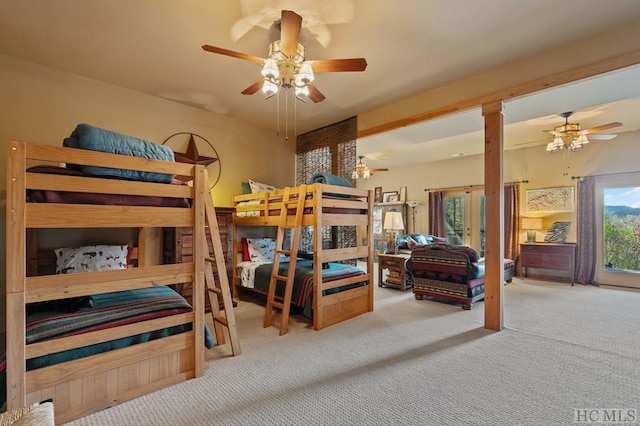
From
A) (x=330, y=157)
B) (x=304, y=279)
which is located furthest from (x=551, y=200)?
(x=304, y=279)

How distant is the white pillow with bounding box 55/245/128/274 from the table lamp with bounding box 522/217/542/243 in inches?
268

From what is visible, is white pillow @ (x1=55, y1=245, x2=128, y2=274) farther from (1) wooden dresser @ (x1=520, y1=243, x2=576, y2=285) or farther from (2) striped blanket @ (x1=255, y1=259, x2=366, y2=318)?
(1) wooden dresser @ (x1=520, y1=243, x2=576, y2=285)

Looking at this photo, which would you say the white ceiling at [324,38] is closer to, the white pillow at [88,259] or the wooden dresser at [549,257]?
the white pillow at [88,259]

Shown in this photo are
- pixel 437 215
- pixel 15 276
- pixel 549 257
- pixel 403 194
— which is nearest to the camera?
pixel 15 276

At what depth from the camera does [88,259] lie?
9.51 feet

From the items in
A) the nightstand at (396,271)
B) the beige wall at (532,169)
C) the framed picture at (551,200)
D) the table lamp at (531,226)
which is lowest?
the nightstand at (396,271)

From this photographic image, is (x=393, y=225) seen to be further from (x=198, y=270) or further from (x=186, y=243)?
(x=198, y=270)

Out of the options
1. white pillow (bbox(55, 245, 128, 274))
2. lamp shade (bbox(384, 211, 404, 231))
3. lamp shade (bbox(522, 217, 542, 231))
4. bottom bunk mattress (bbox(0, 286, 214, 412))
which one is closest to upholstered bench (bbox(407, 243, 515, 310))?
lamp shade (bbox(384, 211, 404, 231))

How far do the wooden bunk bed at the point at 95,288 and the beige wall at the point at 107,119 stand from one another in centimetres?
197

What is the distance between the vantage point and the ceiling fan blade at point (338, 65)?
7.52 ft

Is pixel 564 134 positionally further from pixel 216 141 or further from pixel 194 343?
pixel 194 343

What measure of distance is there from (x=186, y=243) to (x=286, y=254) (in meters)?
1.20

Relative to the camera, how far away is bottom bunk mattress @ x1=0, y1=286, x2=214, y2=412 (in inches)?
65.1

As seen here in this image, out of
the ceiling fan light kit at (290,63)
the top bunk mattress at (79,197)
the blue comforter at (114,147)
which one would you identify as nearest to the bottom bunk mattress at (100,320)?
the top bunk mattress at (79,197)
